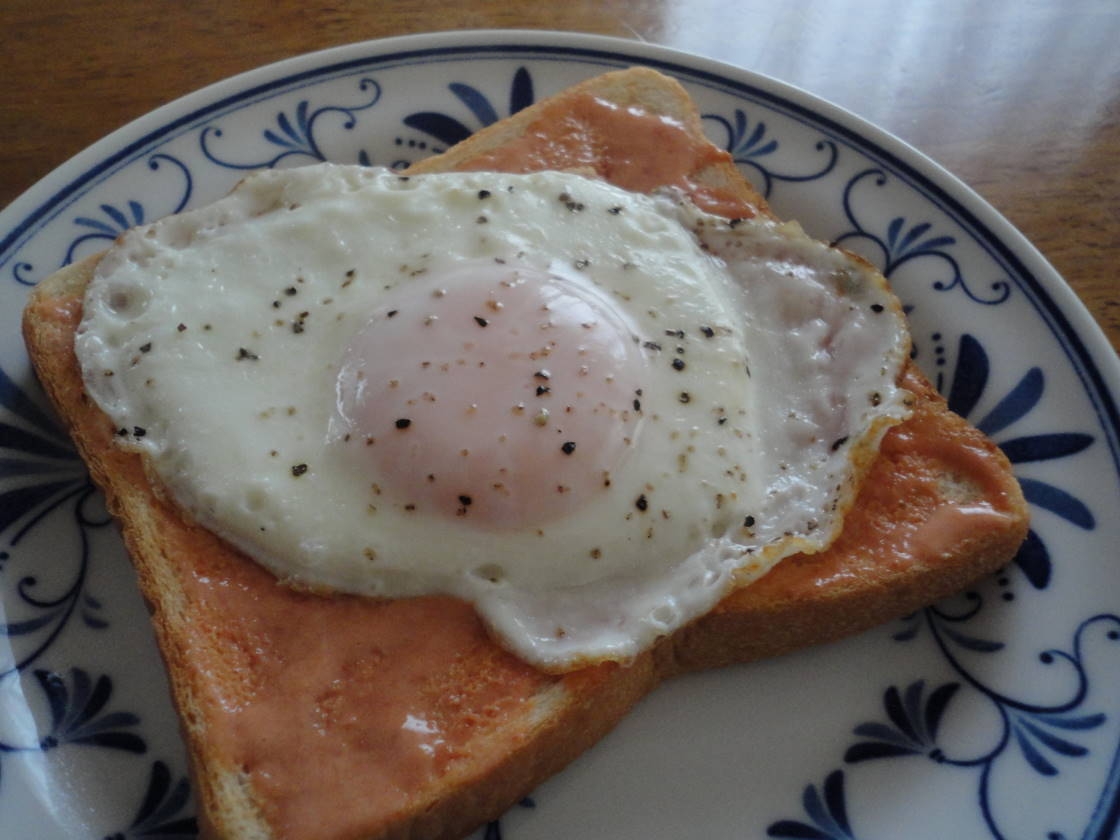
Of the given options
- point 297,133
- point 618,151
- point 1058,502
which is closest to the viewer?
point 1058,502

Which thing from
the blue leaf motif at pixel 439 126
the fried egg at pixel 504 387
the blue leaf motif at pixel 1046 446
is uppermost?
the blue leaf motif at pixel 439 126

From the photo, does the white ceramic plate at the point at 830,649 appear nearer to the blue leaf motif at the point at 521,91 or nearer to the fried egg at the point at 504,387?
the fried egg at the point at 504,387

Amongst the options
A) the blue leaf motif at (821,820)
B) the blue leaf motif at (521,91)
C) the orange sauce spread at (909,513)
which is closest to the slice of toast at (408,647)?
the orange sauce spread at (909,513)

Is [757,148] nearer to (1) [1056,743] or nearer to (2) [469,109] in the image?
(2) [469,109]

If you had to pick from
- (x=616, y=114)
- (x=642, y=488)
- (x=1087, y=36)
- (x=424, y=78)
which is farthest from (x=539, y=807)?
(x=1087, y=36)

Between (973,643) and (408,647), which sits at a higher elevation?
(408,647)

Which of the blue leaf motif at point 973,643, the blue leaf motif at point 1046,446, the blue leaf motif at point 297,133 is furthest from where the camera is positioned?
the blue leaf motif at point 297,133

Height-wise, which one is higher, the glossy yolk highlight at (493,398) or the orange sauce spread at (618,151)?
the orange sauce spread at (618,151)

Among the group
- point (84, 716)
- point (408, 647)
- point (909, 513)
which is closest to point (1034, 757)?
point (909, 513)
